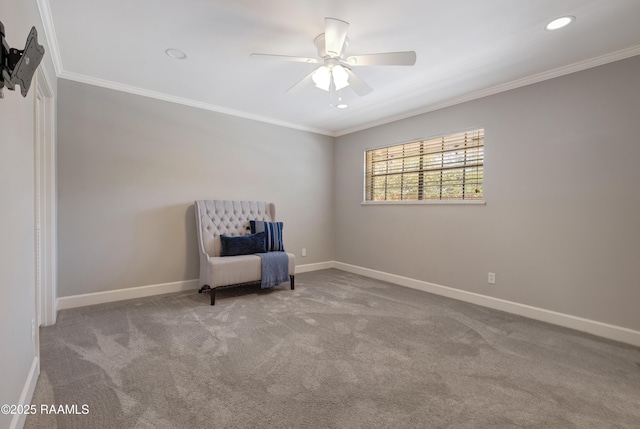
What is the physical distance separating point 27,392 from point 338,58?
118 inches

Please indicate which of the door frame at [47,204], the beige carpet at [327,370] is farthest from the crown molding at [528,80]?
the door frame at [47,204]

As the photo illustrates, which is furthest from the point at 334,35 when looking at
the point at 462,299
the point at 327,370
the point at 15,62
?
the point at 462,299

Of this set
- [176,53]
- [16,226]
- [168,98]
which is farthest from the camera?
[168,98]

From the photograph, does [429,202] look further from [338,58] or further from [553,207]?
[338,58]

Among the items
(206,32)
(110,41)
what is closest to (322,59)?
(206,32)

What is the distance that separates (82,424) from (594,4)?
164 inches

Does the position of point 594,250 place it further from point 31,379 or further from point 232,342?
point 31,379

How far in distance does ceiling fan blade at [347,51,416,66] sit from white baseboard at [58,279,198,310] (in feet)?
11.5

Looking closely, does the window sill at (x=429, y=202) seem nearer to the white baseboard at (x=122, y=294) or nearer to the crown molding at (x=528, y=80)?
the crown molding at (x=528, y=80)

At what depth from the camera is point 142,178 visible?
3.80m

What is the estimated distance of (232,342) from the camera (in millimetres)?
2547

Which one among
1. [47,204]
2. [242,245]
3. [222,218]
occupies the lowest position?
[242,245]

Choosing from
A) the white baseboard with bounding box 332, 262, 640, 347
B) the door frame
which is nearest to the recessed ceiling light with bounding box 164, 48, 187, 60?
the door frame

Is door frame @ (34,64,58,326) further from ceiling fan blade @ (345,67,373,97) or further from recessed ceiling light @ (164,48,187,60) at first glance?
ceiling fan blade @ (345,67,373,97)
